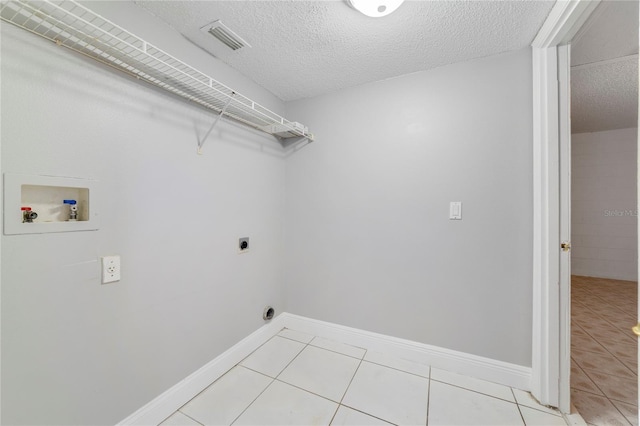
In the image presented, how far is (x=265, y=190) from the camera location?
6.70ft

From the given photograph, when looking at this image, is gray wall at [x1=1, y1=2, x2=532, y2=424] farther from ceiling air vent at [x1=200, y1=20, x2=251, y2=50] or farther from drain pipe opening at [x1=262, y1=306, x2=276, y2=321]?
ceiling air vent at [x1=200, y1=20, x2=251, y2=50]

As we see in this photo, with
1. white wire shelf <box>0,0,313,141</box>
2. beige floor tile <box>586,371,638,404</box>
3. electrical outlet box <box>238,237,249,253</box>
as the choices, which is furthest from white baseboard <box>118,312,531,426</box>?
white wire shelf <box>0,0,313,141</box>

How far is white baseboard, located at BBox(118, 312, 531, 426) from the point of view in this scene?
130 cm

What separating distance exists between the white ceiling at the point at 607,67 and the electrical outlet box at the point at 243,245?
7.67ft

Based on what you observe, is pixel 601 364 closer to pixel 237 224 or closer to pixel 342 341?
pixel 342 341

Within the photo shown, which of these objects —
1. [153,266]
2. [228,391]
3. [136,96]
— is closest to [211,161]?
[136,96]

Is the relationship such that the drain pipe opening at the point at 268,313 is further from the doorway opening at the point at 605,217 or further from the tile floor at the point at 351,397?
the doorway opening at the point at 605,217

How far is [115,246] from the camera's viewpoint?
3.68 feet

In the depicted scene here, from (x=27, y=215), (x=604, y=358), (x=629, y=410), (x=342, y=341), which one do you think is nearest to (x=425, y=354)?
(x=342, y=341)

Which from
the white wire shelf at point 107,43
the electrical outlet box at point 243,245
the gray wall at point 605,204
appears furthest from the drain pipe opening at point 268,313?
the gray wall at point 605,204

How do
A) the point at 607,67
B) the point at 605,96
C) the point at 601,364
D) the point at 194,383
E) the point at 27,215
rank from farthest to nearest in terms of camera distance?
1. the point at 605,96
2. the point at 607,67
3. the point at 601,364
4. the point at 194,383
5. the point at 27,215

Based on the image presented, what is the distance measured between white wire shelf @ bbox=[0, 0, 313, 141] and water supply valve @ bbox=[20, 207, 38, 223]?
2.13ft

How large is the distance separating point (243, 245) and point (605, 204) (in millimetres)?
5557

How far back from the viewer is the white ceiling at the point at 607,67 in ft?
4.36
